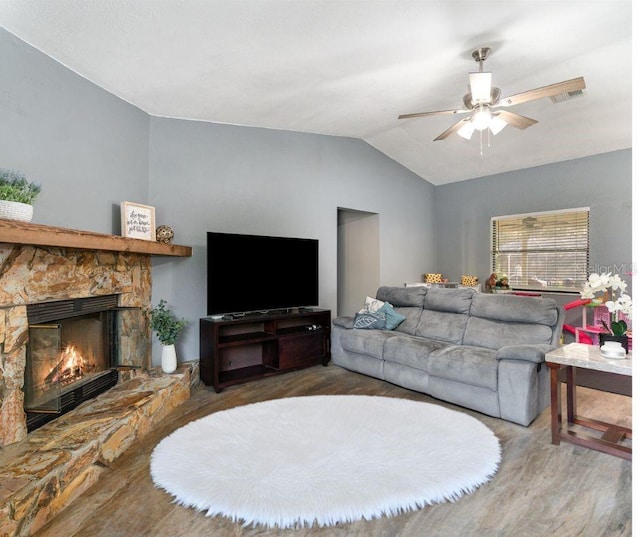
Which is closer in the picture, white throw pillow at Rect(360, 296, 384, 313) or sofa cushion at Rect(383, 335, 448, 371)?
sofa cushion at Rect(383, 335, 448, 371)

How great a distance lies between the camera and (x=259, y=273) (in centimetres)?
413

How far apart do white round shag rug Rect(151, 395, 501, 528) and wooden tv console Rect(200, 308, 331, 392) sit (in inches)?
29.0

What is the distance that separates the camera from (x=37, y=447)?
2.12 m

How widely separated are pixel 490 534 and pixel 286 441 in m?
1.32

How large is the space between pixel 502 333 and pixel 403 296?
1.26 metres

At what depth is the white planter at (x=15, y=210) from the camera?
79.8 inches

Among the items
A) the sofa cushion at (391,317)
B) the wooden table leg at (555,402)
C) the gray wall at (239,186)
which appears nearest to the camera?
the wooden table leg at (555,402)

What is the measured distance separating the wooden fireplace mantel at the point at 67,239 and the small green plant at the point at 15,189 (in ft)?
0.52

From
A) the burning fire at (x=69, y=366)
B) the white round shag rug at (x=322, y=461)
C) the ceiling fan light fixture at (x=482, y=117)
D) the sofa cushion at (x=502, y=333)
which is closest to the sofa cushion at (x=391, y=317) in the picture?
the sofa cushion at (x=502, y=333)

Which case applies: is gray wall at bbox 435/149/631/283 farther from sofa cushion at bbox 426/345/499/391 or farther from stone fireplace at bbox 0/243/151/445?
stone fireplace at bbox 0/243/151/445

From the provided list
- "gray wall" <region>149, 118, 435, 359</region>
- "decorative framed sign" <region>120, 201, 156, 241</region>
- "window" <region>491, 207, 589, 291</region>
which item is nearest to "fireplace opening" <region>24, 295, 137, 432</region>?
"decorative framed sign" <region>120, 201, 156, 241</region>

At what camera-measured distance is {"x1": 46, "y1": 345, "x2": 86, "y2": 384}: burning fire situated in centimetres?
271

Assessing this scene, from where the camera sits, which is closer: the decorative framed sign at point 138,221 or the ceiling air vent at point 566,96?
the decorative framed sign at point 138,221

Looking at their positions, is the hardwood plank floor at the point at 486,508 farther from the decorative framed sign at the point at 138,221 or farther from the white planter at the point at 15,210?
the decorative framed sign at the point at 138,221
